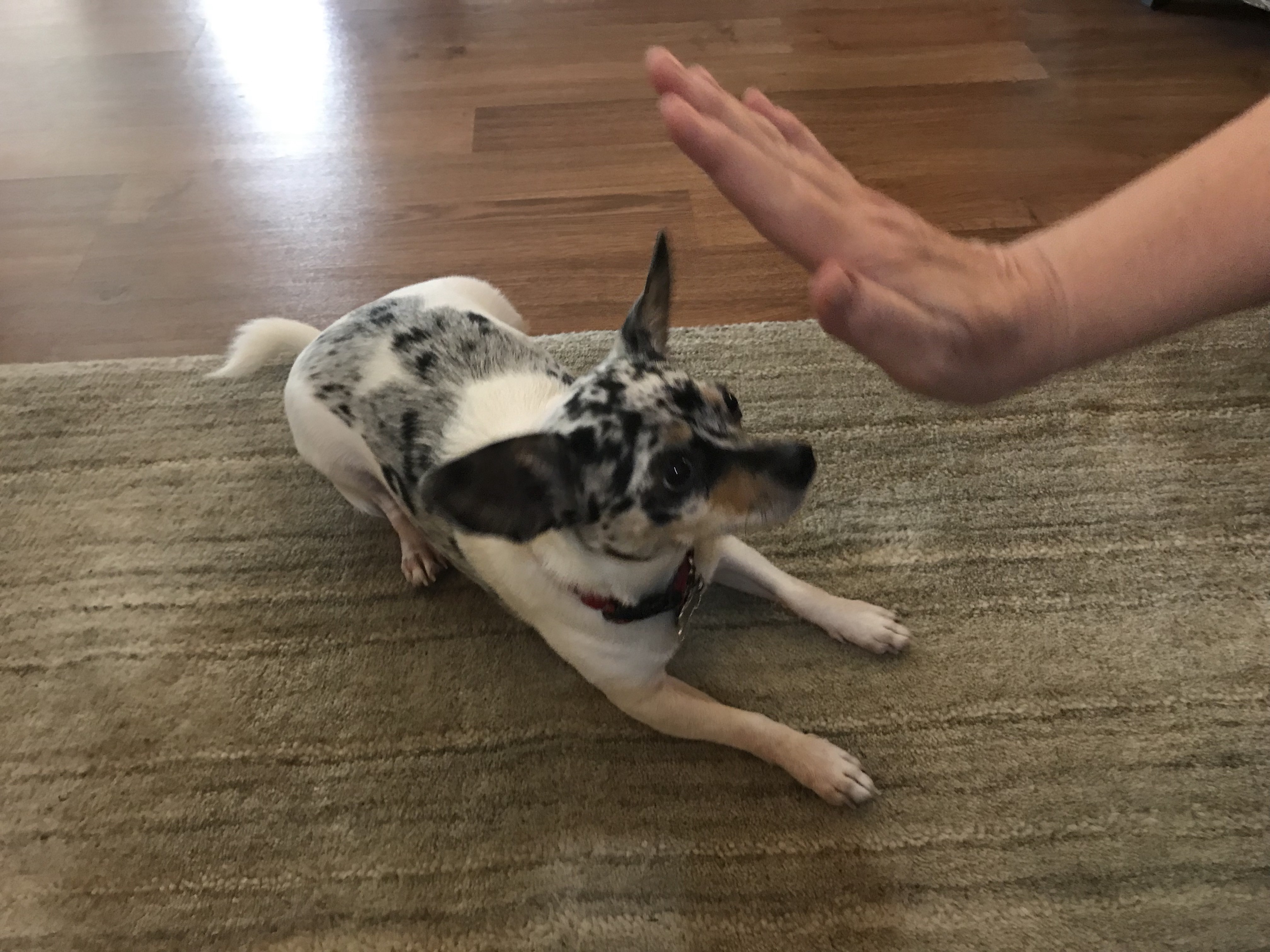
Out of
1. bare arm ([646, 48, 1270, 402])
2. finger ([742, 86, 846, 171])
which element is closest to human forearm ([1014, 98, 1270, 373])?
bare arm ([646, 48, 1270, 402])

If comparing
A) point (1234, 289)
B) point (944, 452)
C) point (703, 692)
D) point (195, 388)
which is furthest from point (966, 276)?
point (195, 388)

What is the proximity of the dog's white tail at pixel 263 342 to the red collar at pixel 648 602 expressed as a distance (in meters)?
1.01

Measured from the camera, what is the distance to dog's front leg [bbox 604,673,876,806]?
140 centimetres

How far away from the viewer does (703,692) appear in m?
1.54

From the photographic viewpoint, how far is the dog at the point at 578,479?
113 centimetres

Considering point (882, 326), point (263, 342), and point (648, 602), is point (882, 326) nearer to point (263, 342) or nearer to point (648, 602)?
point (648, 602)

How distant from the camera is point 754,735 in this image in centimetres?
142

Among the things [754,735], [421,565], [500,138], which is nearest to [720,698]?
[754,735]

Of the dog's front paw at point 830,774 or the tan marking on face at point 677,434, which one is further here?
the dog's front paw at point 830,774

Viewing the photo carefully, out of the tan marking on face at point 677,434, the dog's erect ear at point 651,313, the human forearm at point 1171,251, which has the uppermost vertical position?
the human forearm at point 1171,251

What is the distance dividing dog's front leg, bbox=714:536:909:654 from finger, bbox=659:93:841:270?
0.77 meters

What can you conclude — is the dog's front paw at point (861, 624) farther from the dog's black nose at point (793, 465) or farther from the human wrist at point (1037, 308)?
the human wrist at point (1037, 308)

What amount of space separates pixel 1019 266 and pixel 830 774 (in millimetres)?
909

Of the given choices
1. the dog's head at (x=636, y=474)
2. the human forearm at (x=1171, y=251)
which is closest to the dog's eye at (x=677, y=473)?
the dog's head at (x=636, y=474)
